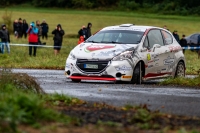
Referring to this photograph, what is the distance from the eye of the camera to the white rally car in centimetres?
1752

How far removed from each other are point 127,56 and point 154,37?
2124mm

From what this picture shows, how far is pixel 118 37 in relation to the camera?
62.0ft

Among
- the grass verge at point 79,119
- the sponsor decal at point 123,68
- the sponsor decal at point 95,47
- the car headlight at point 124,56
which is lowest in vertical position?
the sponsor decal at point 123,68

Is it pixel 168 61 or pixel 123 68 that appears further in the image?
Answer: pixel 168 61

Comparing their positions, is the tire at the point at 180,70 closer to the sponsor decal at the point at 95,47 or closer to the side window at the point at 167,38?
the side window at the point at 167,38

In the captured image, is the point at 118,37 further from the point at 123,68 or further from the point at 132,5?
the point at 132,5

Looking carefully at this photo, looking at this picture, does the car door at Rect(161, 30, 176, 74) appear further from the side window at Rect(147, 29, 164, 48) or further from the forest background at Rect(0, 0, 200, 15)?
the forest background at Rect(0, 0, 200, 15)

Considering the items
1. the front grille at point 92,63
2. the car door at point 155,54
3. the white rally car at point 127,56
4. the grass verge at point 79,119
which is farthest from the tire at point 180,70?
the grass verge at point 79,119

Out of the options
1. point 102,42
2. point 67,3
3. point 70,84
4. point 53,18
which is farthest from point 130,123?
point 67,3

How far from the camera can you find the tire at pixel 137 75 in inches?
704

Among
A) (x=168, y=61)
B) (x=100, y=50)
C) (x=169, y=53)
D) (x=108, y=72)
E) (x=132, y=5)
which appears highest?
(x=132, y=5)

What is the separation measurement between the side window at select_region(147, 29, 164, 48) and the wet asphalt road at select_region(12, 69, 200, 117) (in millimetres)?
2101

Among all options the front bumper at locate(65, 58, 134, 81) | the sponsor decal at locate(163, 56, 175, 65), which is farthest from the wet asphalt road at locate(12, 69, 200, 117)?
the sponsor decal at locate(163, 56, 175, 65)

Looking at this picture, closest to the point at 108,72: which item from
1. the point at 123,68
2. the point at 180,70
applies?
the point at 123,68
